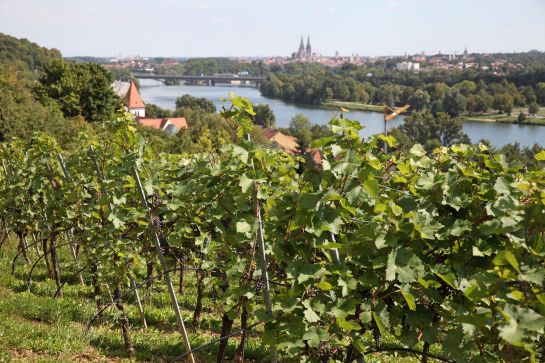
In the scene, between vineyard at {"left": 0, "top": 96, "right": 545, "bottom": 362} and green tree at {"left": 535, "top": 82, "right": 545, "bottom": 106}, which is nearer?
vineyard at {"left": 0, "top": 96, "right": 545, "bottom": 362}

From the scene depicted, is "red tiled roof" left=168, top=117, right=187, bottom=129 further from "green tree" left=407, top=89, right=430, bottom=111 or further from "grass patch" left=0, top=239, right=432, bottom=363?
"grass patch" left=0, top=239, right=432, bottom=363

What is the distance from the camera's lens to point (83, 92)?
147 feet

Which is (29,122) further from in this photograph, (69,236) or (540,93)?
(540,93)

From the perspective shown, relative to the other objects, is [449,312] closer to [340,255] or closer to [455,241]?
[455,241]

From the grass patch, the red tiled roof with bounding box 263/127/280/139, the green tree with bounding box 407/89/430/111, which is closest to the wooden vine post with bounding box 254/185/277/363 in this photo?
the grass patch

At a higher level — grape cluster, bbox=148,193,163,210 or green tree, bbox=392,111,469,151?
grape cluster, bbox=148,193,163,210

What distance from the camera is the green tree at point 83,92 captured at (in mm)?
43875

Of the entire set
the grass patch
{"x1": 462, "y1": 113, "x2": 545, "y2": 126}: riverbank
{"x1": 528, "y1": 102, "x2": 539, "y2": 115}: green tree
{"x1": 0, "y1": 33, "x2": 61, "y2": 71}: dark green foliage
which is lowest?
{"x1": 462, "y1": 113, "x2": 545, "y2": 126}: riverbank

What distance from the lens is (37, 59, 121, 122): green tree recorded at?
144ft

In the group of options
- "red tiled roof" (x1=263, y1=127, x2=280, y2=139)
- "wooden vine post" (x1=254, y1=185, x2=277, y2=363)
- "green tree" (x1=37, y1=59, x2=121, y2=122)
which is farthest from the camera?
"red tiled roof" (x1=263, y1=127, x2=280, y2=139)

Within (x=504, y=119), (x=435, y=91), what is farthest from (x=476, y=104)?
(x=435, y=91)

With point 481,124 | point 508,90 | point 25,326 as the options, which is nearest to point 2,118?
point 25,326

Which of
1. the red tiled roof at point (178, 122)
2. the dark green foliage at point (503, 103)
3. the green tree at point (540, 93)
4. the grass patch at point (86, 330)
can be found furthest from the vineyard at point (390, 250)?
the green tree at point (540, 93)

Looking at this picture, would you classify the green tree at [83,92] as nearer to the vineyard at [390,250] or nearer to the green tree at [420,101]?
the vineyard at [390,250]
